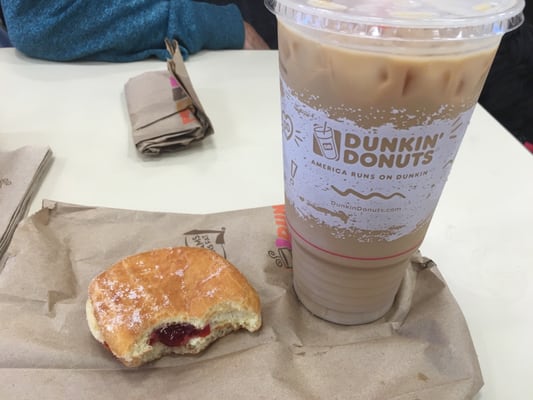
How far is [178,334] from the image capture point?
578 mm

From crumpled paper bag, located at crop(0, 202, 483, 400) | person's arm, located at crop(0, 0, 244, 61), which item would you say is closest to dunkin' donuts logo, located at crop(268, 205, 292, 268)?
crumpled paper bag, located at crop(0, 202, 483, 400)

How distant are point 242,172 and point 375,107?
546mm

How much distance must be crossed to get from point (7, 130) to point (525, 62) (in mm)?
1432

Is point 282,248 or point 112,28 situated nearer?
point 282,248

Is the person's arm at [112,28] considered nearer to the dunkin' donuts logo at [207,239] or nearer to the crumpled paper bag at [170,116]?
the crumpled paper bag at [170,116]

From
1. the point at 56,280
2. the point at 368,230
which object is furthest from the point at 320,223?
the point at 56,280

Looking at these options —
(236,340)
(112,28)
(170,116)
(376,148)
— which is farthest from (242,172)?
(112,28)

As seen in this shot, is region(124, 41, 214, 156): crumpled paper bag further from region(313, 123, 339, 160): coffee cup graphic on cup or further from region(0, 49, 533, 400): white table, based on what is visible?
region(313, 123, 339, 160): coffee cup graphic on cup

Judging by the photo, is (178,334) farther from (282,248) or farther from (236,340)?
(282,248)

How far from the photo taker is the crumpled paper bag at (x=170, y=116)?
949mm

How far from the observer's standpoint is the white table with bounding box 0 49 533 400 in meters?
0.67

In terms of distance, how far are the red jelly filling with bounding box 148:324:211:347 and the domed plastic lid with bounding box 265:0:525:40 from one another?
→ 0.39m

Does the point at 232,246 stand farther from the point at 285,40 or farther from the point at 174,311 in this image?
the point at 285,40

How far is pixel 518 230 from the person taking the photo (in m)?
0.80
